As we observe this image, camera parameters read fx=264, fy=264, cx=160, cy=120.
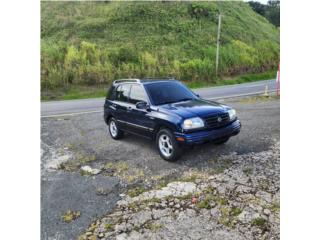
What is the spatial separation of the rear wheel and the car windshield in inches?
43.6

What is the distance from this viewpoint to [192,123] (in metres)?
3.60

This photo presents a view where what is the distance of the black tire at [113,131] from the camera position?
16.2 ft

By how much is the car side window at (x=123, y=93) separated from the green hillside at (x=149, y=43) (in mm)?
432

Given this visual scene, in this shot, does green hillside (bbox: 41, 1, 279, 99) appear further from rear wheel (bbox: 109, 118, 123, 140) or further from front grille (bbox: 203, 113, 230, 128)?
rear wheel (bbox: 109, 118, 123, 140)

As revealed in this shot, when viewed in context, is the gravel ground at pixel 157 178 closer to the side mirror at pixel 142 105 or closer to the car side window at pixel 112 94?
the side mirror at pixel 142 105

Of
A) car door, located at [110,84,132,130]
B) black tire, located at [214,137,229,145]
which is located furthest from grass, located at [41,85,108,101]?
black tire, located at [214,137,229,145]

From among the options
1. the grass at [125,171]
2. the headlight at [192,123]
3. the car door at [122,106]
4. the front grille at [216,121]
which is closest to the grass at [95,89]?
the car door at [122,106]

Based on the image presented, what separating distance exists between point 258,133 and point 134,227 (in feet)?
7.28

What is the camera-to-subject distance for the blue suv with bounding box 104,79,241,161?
362 cm

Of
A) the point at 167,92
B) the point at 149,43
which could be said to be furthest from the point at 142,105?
the point at 149,43

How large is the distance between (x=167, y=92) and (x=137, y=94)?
1.70ft

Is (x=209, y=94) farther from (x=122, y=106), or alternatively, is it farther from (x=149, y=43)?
(x=122, y=106)

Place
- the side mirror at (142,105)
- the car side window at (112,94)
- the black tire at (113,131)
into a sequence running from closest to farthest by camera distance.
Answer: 1. the side mirror at (142,105)
2. the car side window at (112,94)
3. the black tire at (113,131)

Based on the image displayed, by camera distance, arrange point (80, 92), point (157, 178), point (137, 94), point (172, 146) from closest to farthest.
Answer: point (157, 178) → point (172, 146) → point (80, 92) → point (137, 94)
